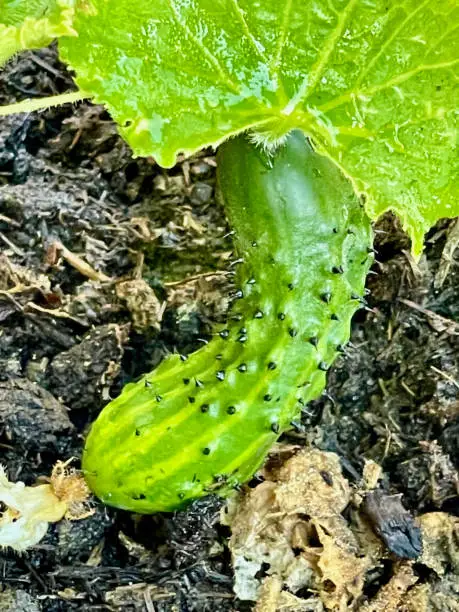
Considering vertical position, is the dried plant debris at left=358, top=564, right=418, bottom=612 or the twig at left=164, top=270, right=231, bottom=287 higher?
the twig at left=164, top=270, right=231, bottom=287

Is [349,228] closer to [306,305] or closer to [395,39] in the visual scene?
[306,305]

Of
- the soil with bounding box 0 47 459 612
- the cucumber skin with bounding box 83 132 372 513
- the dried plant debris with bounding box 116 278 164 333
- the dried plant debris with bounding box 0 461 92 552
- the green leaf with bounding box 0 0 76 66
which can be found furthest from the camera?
the dried plant debris with bounding box 116 278 164 333

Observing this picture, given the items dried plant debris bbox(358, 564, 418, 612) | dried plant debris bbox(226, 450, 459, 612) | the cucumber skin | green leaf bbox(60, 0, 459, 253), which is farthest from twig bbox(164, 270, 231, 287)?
dried plant debris bbox(358, 564, 418, 612)

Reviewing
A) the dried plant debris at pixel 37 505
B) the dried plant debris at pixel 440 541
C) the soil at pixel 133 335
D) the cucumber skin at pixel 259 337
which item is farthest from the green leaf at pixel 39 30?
the dried plant debris at pixel 440 541

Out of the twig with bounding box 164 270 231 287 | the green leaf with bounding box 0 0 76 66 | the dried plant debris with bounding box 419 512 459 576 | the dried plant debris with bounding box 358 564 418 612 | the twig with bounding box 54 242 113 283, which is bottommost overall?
the dried plant debris with bounding box 358 564 418 612

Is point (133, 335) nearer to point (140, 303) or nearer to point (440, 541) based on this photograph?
point (140, 303)

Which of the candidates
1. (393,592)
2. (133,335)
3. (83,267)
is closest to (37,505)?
(133,335)

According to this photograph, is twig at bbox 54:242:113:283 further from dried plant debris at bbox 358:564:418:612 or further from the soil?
dried plant debris at bbox 358:564:418:612
